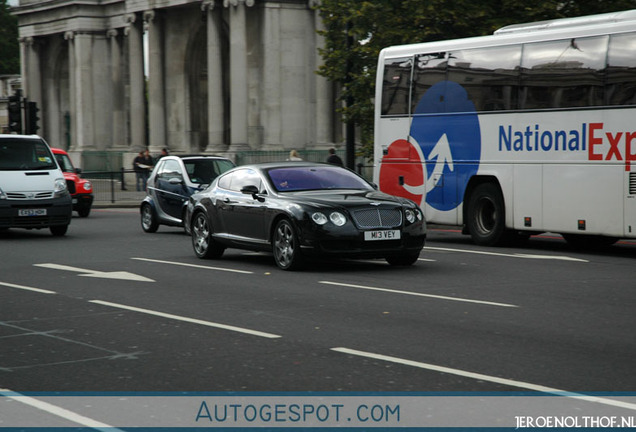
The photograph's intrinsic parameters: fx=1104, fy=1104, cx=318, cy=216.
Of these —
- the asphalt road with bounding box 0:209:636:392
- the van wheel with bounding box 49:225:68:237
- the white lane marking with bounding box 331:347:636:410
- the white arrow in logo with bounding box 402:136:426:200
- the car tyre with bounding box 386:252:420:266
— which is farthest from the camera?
the van wheel with bounding box 49:225:68:237

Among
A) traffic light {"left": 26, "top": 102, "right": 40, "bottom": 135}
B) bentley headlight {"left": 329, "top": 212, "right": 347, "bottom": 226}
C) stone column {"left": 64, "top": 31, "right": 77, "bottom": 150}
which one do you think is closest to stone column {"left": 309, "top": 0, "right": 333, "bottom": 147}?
traffic light {"left": 26, "top": 102, "right": 40, "bottom": 135}

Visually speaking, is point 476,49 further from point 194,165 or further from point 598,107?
point 194,165

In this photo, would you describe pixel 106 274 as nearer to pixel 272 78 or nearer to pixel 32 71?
pixel 272 78

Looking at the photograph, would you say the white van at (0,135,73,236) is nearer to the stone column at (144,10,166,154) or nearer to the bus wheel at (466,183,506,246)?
the bus wheel at (466,183,506,246)

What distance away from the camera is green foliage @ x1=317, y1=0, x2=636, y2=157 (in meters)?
26.1

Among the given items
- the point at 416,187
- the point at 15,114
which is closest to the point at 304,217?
the point at 416,187

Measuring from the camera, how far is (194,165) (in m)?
23.8

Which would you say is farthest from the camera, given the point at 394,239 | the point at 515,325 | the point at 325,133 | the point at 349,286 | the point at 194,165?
the point at 325,133

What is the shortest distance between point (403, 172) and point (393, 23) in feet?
28.3

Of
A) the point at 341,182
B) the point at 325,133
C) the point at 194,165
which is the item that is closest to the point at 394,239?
the point at 341,182

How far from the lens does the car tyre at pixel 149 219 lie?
23844mm

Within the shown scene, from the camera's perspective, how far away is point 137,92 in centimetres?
5953

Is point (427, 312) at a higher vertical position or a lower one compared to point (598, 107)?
lower

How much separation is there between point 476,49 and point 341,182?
197 inches
